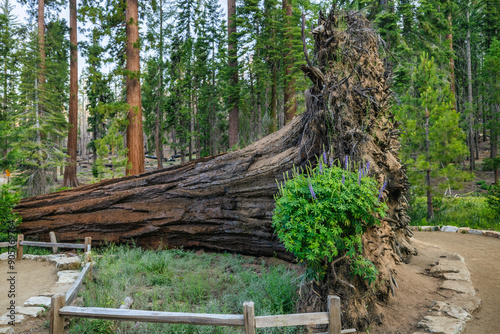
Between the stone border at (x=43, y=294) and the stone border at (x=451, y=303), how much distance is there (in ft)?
17.3

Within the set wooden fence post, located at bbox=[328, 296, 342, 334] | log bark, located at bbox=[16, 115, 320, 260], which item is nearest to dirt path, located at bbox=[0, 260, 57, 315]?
log bark, located at bbox=[16, 115, 320, 260]

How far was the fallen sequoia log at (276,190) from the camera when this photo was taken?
178 inches

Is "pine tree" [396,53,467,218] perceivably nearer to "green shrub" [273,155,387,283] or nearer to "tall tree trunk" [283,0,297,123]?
"tall tree trunk" [283,0,297,123]

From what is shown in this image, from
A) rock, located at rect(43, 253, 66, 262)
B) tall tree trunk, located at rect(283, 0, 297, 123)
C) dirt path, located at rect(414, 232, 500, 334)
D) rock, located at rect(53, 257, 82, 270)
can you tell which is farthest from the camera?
tall tree trunk, located at rect(283, 0, 297, 123)

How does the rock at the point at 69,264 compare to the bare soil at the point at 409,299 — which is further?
the rock at the point at 69,264

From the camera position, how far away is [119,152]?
11.6m

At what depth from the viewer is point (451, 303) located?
4.26 metres

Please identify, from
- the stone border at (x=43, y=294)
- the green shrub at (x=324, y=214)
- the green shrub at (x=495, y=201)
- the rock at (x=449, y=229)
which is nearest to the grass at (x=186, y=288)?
the stone border at (x=43, y=294)

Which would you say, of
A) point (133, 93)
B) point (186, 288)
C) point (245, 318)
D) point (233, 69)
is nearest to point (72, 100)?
point (133, 93)

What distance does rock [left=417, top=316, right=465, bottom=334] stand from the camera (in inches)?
137

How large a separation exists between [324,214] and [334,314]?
3.42 feet

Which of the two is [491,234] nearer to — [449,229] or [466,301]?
[449,229]

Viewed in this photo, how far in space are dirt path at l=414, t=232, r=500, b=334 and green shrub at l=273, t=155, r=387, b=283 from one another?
82.1 inches

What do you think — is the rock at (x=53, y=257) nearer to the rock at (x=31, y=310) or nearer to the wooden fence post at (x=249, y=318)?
the rock at (x=31, y=310)
